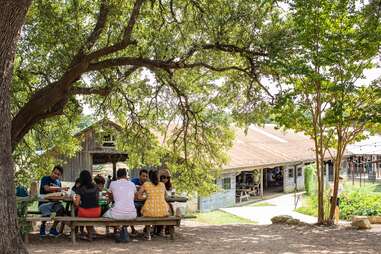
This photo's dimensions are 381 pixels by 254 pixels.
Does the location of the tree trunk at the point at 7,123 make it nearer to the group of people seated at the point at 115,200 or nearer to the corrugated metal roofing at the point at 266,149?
the group of people seated at the point at 115,200

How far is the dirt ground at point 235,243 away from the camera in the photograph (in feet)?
27.0

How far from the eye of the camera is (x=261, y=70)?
11641mm

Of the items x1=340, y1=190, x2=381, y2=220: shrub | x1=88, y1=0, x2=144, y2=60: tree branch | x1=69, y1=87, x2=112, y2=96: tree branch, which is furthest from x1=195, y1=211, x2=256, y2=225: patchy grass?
x1=88, y1=0, x2=144, y2=60: tree branch

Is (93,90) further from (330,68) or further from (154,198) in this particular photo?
(330,68)

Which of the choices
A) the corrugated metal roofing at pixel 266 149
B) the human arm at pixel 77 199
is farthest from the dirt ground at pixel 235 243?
the corrugated metal roofing at pixel 266 149

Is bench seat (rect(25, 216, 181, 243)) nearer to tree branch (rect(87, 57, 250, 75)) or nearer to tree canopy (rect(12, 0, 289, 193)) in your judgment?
tree canopy (rect(12, 0, 289, 193))

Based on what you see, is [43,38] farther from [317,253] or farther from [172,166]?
[317,253]

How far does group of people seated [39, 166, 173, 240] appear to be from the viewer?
29.3 feet

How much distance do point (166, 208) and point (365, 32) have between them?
608cm

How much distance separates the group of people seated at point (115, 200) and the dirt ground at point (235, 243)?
1.60ft

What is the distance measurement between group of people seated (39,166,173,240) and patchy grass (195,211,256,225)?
10.6 metres

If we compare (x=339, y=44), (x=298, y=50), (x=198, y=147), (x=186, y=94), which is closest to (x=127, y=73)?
(x=186, y=94)

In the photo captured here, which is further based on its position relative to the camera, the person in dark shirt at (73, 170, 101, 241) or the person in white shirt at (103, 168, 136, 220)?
the person in white shirt at (103, 168, 136, 220)

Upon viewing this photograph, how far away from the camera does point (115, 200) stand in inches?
356
